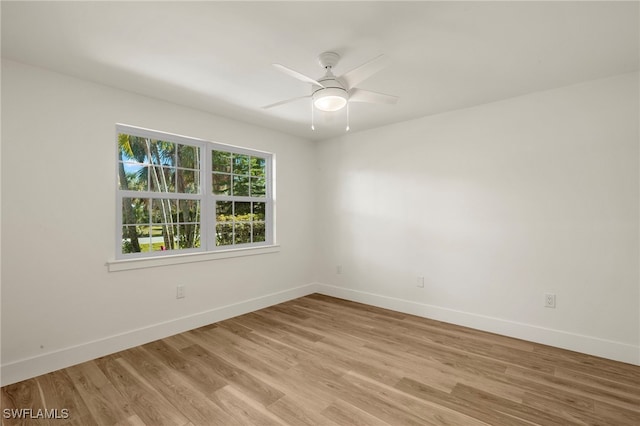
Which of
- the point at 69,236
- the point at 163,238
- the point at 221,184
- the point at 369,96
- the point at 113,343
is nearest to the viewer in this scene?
the point at 369,96

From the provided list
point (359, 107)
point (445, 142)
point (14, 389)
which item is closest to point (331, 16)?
point (359, 107)

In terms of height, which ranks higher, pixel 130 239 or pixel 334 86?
pixel 334 86

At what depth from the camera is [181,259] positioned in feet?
10.8

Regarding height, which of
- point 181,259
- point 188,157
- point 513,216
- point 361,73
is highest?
point 361,73

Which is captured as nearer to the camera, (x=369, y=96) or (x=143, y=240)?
(x=369, y=96)

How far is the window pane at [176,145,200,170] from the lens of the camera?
3457 mm

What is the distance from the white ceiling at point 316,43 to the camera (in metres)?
1.80

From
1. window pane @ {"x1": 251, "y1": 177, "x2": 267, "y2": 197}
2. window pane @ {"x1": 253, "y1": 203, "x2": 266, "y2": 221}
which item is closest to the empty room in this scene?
window pane @ {"x1": 253, "y1": 203, "x2": 266, "y2": 221}

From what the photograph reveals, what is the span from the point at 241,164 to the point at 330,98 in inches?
84.5

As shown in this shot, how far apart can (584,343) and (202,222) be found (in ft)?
13.2

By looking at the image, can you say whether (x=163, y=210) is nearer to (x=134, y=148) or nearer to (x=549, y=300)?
(x=134, y=148)

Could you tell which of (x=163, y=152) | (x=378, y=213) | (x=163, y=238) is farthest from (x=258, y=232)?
(x=378, y=213)

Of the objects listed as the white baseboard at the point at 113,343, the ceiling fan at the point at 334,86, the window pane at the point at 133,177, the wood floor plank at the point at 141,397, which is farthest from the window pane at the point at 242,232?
the ceiling fan at the point at 334,86

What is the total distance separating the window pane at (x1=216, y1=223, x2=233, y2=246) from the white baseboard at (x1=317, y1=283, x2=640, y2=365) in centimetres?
191
